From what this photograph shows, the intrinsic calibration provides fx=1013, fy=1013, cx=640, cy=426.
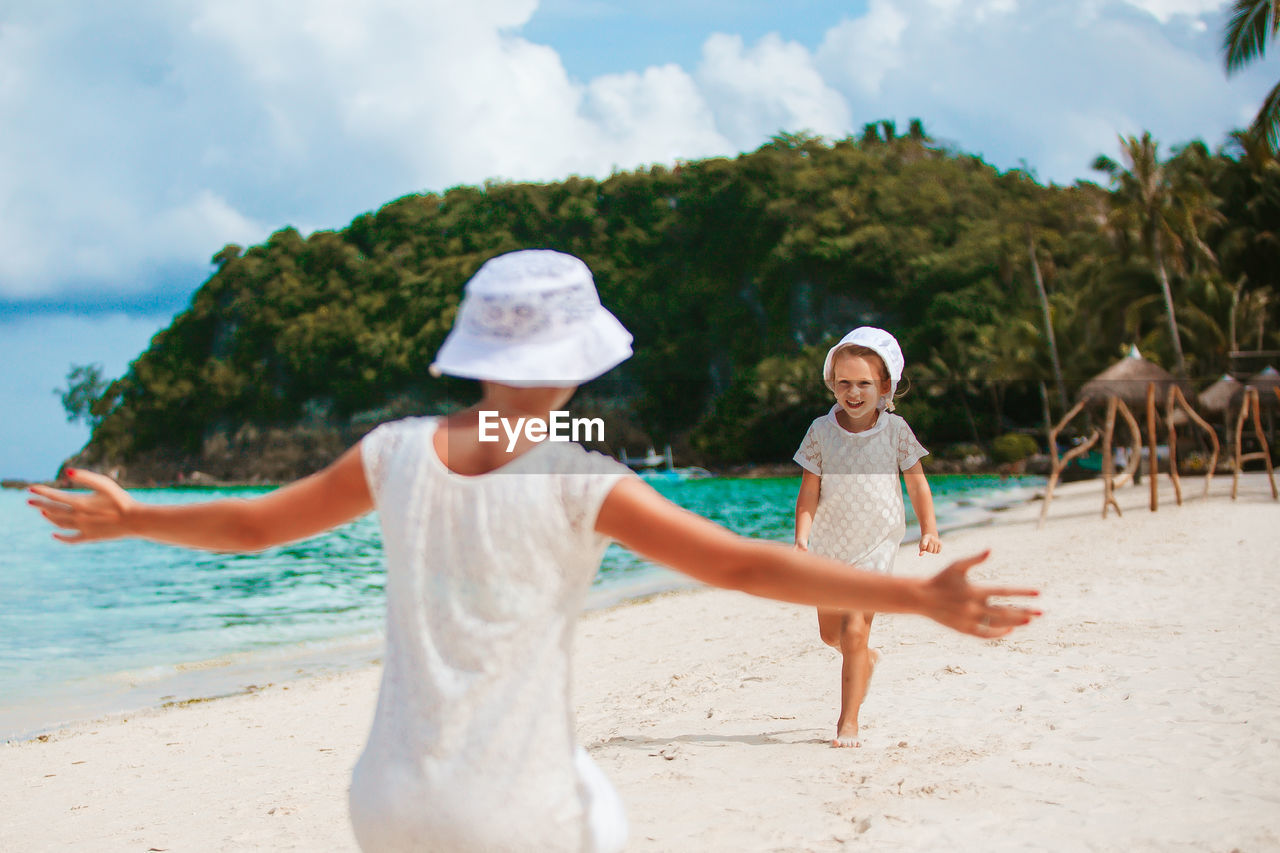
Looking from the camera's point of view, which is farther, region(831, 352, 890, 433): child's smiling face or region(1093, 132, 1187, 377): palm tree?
region(1093, 132, 1187, 377): palm tree

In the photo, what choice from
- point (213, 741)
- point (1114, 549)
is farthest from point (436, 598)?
point (1114, 549)

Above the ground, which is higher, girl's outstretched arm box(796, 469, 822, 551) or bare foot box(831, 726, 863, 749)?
girl's outstretched arm box(796, 469, 822, 551)

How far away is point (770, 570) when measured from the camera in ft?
4.36

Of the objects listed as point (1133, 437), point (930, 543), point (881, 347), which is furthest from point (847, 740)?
point (1133, 437)

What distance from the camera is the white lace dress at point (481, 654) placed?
1340 millimetres

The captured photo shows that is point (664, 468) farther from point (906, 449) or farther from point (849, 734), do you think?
point (906, 449)

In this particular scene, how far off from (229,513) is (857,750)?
2.97 metres

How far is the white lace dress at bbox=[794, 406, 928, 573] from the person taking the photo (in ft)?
12.3

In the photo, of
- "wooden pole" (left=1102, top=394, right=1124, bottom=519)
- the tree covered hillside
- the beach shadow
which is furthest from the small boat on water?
the beach shadow

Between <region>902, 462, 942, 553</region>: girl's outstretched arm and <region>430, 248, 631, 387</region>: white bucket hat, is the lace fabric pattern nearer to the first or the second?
<region>430, 248, 631, 387</region>: white bucket hat

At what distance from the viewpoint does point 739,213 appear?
59.6 metres

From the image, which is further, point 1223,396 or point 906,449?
point 1223,396

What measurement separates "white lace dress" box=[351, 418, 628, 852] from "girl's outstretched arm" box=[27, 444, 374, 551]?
0.25 ft

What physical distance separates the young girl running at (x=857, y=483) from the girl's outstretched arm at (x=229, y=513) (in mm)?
2476
